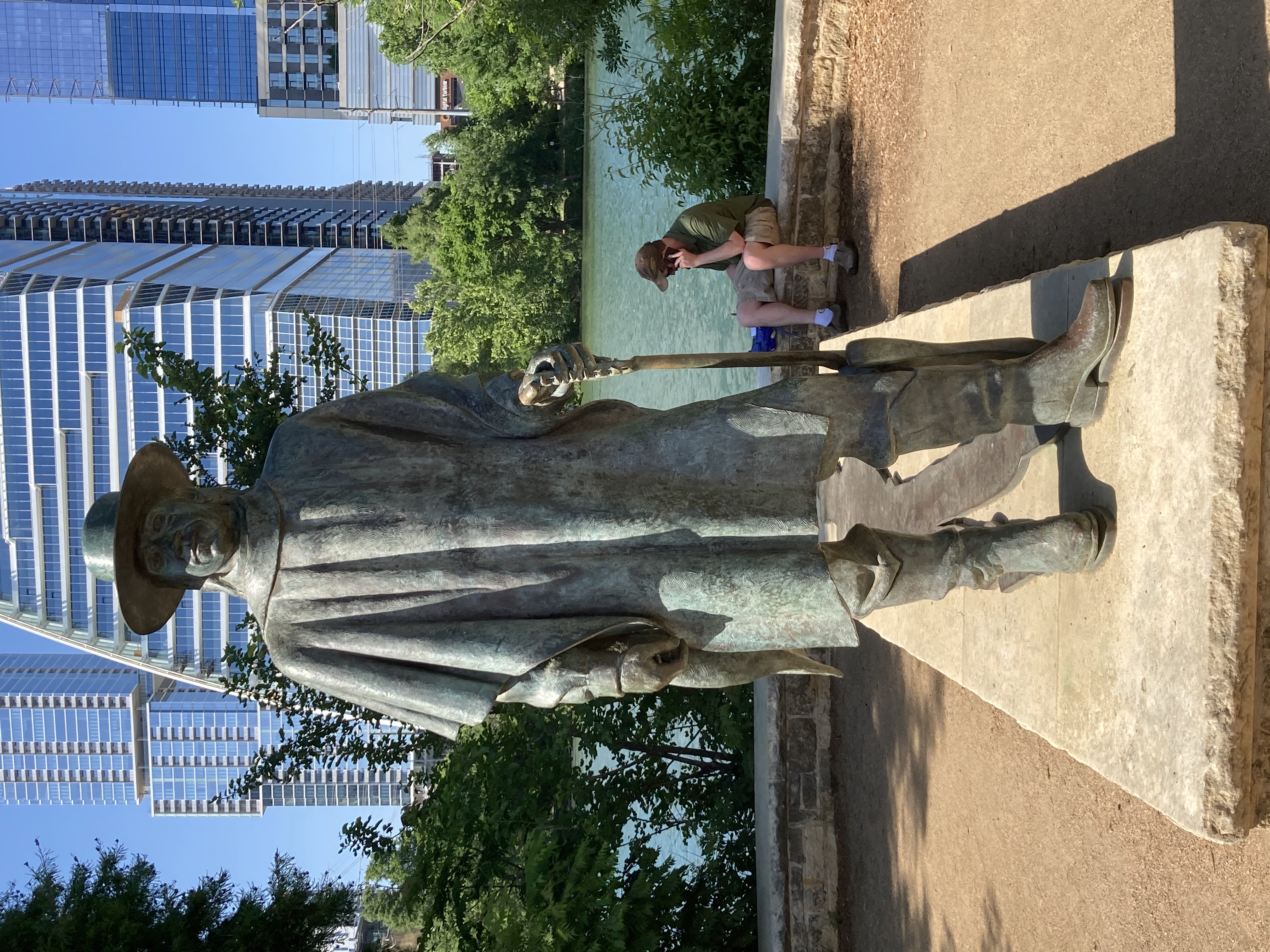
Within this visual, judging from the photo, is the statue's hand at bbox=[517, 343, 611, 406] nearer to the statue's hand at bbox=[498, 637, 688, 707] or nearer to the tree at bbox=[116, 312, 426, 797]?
the statue's hand at bbox=[498, 637, 688, 707]

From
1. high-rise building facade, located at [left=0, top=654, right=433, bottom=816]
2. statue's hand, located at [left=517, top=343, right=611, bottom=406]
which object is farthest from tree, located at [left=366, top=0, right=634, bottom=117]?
high-rise building facade, located at [left=0, top=654, right=433, bottom=816]

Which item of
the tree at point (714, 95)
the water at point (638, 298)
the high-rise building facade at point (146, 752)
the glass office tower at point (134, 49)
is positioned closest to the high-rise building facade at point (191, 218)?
the glass office tower at point (134, 49)

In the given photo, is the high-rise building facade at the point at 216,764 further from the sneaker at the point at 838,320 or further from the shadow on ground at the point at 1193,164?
the shadow on ground at the point at 1193,164

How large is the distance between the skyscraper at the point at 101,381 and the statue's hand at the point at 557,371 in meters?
35.7

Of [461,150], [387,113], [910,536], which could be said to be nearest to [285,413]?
[910,536]

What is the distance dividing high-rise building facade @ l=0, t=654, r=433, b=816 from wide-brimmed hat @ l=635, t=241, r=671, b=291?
33324 mm

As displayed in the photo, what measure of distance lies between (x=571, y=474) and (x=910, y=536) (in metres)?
1.26

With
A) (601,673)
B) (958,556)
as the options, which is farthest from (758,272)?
(601,673)

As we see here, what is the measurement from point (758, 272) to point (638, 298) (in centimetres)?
995

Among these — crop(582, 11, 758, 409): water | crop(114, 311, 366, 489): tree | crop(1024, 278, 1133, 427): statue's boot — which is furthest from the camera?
crop(582, 11, 758, 409): water

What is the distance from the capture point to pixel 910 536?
3.78 metres

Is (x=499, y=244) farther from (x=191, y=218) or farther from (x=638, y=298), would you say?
(x=191, y=218)

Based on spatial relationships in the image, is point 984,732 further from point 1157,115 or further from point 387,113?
point 387,113

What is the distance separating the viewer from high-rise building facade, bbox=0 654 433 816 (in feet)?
132
